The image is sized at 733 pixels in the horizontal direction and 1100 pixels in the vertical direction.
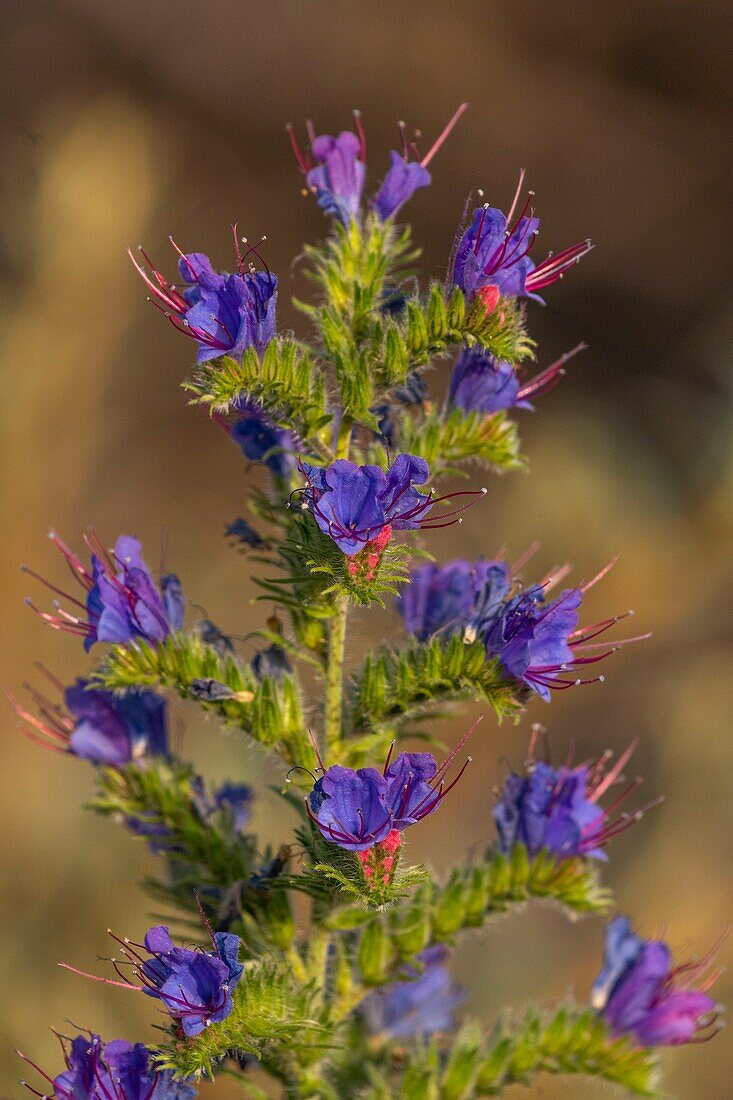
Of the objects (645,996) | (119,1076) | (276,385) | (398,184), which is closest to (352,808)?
(119,1076)

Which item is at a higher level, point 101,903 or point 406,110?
point 406,110

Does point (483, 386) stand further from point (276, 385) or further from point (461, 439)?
point (276, 385)

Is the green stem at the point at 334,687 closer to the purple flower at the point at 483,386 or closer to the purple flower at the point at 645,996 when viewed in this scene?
the purple flower at the point at 483,386

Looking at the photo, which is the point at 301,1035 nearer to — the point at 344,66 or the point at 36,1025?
the point at 36,1025

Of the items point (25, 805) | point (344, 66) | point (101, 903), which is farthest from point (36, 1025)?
point (344, 66)

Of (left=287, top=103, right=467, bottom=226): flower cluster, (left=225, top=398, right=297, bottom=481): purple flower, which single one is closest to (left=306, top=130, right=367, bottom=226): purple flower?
(left=287, top=103, right=467, bottom=226): flower cluster

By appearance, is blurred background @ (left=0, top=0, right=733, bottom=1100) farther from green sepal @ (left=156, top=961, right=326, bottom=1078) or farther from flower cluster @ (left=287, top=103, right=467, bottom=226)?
flower cluster @ (left=287, top=103, right=467, bottom=226)

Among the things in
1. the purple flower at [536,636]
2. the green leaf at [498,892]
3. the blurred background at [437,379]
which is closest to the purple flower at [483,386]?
the purple flower at [536,636]
